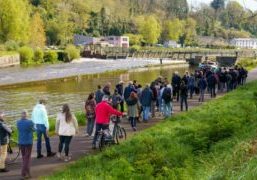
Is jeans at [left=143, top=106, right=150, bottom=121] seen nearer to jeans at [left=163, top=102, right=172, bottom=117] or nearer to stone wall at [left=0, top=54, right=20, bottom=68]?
jeans at [left=163, top=102, right=172, bottom=117]

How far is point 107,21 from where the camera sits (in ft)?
492

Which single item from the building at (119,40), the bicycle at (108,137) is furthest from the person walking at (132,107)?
the building at (119,40)

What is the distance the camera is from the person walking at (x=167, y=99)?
21.2m

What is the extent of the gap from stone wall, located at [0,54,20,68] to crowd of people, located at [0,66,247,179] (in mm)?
40566

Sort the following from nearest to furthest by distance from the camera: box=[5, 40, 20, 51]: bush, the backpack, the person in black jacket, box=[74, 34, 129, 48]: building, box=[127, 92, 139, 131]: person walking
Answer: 1. box=[127, 92, 139, 131]: person walking
2. the backpack
3. the person in black jacket
4. box=[5, 40, 20, 51]: bush
5. box=[74, 34, 129, 48]: building

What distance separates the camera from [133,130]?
18766 millimetres

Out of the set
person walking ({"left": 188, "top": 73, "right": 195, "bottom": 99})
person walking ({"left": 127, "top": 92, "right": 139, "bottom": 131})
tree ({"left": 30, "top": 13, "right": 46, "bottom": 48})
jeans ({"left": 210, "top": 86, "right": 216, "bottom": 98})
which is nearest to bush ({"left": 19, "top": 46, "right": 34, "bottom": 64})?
tree ({"left": 30, "top": 13, "right": 46, "bottom": 48})

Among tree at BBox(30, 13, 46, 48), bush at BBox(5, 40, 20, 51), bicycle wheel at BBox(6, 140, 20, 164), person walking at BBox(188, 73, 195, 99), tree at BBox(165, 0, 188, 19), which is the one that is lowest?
bicycle wheel at BBox(6, 140, 20, 164)

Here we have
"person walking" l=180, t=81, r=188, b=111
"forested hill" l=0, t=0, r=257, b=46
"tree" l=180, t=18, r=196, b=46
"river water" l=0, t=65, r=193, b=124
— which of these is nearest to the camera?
"person walking" l=180, t=81, r=188, b=111

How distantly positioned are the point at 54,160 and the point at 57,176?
6.97ft

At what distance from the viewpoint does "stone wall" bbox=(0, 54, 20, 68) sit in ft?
220

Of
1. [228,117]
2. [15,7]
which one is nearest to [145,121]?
[228,117]

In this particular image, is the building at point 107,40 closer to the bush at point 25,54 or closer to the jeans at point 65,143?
the bush at point 25,54

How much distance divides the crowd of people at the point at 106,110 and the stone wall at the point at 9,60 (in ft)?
133
